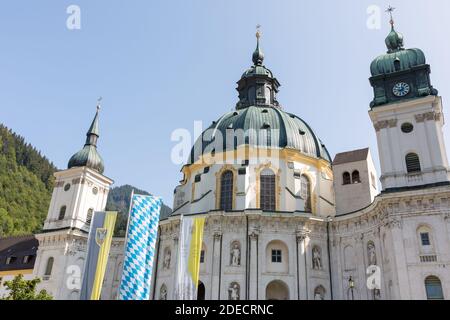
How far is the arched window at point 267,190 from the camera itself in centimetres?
4106

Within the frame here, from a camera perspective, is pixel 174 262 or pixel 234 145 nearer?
pixel 174 262

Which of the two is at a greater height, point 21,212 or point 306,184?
point 21,212

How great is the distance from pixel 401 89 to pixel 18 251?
48778 mm

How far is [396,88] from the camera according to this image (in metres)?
36.1

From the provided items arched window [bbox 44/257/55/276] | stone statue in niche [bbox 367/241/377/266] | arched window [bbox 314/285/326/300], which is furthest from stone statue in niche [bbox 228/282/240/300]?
arched window [bbox 44/257/55/276]

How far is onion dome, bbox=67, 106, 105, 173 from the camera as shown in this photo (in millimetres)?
50000

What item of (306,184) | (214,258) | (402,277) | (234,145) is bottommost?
(402,277)

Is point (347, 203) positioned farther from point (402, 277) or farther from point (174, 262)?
point (174, 262)

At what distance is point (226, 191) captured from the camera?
42656 millimetres

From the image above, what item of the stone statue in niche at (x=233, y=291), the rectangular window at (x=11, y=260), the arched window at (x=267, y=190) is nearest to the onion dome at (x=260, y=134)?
the arched window at (x=267, y=190)
